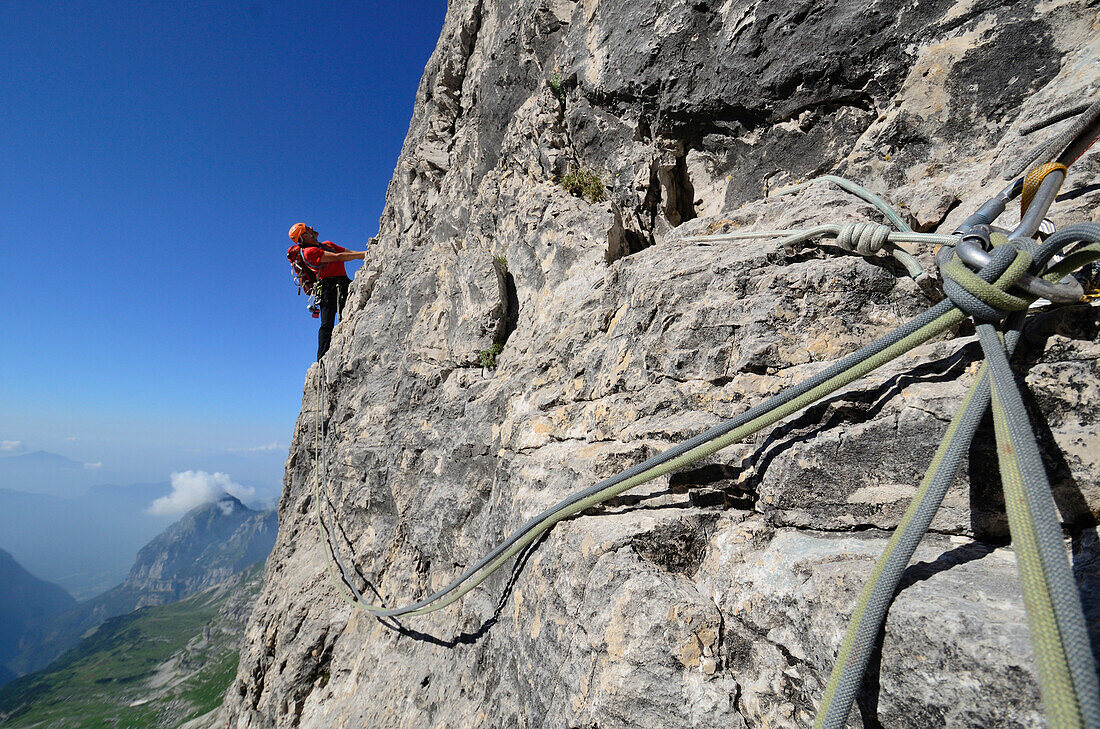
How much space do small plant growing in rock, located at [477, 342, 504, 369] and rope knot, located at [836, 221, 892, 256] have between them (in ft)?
13.5

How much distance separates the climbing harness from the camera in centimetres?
127

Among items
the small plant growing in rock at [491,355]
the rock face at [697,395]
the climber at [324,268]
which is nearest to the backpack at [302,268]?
the climber at [324,268]

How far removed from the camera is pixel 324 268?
1156cm

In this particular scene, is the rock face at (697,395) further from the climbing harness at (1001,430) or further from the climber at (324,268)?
the climber at (324,268)

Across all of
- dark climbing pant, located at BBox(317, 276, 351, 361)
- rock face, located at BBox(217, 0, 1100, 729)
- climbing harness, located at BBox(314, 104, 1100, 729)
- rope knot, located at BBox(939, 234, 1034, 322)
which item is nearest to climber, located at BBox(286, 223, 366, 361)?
dark climbing pant, located at BBox(317, 276, 351, 361)

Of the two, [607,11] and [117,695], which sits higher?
[607,11]

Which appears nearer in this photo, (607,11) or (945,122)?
(945,122)

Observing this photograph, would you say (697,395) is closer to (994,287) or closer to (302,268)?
(994,287)

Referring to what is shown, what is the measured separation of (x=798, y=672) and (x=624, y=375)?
84.9 inches

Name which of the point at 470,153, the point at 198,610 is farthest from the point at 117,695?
the point at 470,153

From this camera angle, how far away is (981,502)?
1992 millimetres

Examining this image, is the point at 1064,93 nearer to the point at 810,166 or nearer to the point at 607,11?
the point at 810,166

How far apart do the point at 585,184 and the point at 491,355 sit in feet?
8.07

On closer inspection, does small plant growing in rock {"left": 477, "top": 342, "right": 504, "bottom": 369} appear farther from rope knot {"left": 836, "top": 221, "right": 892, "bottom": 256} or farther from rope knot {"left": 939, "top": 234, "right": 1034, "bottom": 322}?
rope knot {"left": 939, "top": 234, "right": 1034, "bottom": 322}
